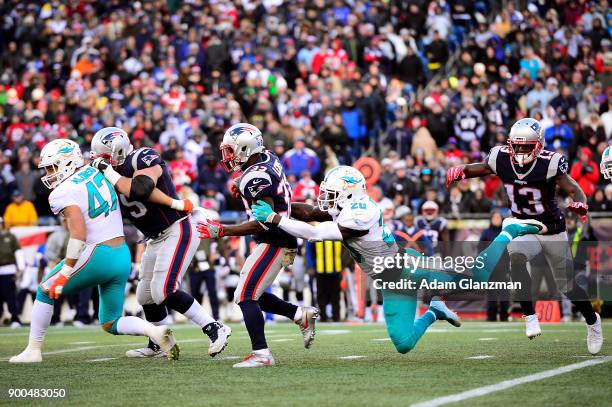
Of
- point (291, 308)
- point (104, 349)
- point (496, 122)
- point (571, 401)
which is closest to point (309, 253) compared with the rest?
point (496, 122)

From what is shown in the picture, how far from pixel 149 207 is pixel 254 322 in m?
1.29

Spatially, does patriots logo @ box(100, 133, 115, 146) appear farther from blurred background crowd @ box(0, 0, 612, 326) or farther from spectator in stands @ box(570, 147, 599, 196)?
spectator in stands @ box(570, 147, 599, 196)

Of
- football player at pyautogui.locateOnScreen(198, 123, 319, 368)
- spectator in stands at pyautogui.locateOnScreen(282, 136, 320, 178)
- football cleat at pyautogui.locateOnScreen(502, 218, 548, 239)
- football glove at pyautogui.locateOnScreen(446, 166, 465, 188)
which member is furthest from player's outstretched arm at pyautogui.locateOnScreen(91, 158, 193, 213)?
spectator in stands at pyautogui.locateOnScreen(282, 136, 320, 178)

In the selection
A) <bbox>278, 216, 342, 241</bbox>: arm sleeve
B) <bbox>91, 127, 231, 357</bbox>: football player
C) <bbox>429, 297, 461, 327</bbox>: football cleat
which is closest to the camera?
<bbox>278, 216, 342, 241</bbox>: arm sleeve

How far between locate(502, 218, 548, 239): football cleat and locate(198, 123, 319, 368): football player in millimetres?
1682

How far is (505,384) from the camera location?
21.3 feet

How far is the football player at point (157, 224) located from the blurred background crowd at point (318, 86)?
6216 mm

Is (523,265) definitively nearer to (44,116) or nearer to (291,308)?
(291,308)

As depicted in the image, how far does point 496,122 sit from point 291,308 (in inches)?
378

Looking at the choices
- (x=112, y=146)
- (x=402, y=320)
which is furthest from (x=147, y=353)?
(x=402, y=320)

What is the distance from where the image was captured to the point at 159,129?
18.6 m

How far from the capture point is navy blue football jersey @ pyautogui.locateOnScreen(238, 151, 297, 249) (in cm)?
784

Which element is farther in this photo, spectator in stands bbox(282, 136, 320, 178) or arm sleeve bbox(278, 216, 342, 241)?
spectator in stands bbox(282, 136, 320, 178)

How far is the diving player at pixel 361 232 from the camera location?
7.60 m
